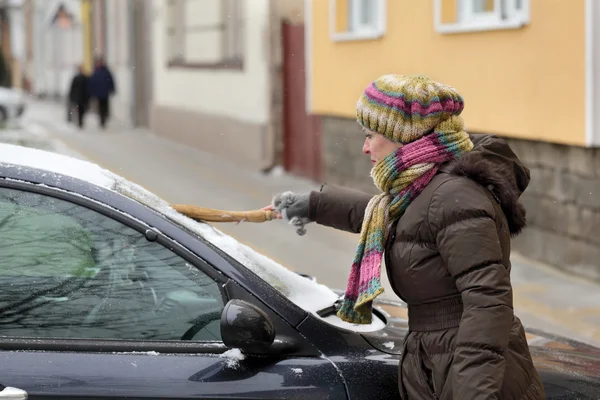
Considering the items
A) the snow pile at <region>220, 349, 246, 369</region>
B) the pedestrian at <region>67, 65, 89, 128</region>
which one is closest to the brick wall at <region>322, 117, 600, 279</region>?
the snow pile at <region>220, 349, 246, 369</region>

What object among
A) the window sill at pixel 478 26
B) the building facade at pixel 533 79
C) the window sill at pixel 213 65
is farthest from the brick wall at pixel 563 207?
the window sill at pixel 213 65

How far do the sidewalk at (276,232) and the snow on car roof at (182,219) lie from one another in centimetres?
Answer: 25

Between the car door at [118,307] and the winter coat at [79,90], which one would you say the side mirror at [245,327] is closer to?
the car door at [118,307]

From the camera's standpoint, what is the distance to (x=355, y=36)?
12844mm

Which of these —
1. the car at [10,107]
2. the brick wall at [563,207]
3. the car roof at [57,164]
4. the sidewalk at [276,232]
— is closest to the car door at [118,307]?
the car roof at [57,164]

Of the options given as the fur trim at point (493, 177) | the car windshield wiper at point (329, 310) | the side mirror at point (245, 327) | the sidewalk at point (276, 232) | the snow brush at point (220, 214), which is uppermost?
the fur trim at point (493, 177)

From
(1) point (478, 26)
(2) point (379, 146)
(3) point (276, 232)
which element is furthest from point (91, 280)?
(3) point (276, 232)

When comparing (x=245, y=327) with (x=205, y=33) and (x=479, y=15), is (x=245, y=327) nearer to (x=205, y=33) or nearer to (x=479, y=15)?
(x=479, y=15)

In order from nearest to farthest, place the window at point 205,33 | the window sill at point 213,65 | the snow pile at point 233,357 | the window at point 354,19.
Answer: the snow pile at point 233,357, the window at point 354,19, the window sill at point 213,65, the window at point 205,33

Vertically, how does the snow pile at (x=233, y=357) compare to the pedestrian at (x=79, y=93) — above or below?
below

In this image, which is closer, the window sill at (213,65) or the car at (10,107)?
the window sill at (213,65)

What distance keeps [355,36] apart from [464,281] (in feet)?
33.6

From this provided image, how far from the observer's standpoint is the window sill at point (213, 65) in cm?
1791

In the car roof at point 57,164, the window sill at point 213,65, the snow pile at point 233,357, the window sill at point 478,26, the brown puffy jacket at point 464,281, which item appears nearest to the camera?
the brown puffy jacket at point 464,281
